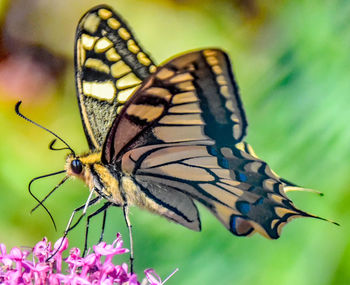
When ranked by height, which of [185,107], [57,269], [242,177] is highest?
[185,107]

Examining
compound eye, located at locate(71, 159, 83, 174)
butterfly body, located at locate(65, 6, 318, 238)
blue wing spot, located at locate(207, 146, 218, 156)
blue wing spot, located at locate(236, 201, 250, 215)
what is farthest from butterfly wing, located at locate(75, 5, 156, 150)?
blue wing spot, located at locate(236, 201, 250, 215)

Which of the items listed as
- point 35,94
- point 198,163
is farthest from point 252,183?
point 35,94

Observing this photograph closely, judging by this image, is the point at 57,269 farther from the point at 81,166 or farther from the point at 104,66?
the point at 104,66

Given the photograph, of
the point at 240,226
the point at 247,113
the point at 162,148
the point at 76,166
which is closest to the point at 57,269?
the point at 76,166

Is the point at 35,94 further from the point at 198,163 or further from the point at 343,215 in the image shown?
the point at 343,215

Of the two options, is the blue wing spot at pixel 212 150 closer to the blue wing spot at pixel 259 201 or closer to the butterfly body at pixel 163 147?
the butterfly body at pixel 163 147

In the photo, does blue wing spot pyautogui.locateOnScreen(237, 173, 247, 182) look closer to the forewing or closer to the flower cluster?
the forewing

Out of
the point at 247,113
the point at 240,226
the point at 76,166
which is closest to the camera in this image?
the point at 76,166
